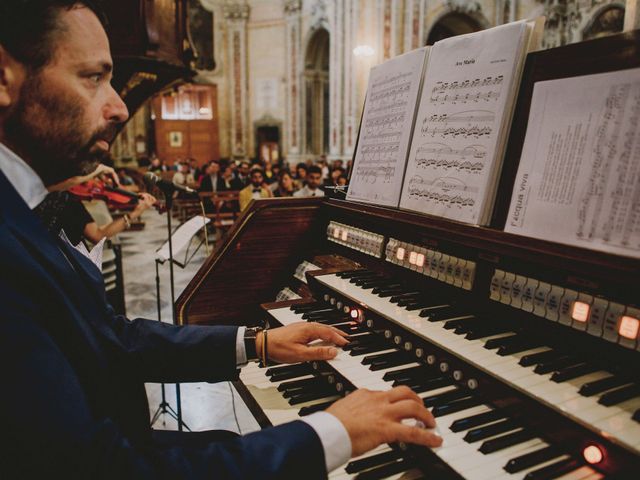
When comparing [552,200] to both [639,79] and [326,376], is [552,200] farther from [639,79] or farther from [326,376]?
[326,376]

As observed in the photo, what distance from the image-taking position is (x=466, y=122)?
1.85 m

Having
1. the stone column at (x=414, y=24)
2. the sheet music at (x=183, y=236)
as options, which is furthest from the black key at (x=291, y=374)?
the stone column at (x=414, y=24)

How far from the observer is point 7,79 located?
3.47ft

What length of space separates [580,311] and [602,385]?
21 centimetres

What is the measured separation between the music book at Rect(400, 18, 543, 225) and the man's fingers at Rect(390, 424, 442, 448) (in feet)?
3.00

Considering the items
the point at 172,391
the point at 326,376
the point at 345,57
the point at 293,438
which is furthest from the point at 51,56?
the point at 345,57

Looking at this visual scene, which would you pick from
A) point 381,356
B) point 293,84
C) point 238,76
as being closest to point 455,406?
point 381,356

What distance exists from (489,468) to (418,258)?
3.29 feet

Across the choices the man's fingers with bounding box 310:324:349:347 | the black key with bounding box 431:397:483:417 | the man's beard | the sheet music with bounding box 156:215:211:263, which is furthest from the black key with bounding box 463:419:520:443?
the sheet music with bounding box 156:215:211:263

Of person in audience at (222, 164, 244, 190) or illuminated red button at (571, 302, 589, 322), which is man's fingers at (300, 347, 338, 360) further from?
person in audience at (222, 164, 244, 190)

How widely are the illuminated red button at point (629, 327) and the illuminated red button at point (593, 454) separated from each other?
306 mm

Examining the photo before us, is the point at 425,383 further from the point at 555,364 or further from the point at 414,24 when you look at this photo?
the point at 414,24

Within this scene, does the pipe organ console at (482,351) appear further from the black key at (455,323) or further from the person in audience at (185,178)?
the person in audience at (185,178)

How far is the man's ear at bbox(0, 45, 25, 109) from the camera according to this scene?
1049mm
